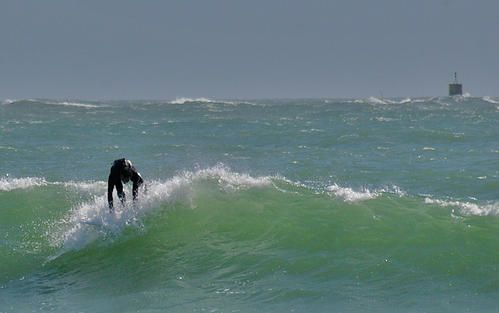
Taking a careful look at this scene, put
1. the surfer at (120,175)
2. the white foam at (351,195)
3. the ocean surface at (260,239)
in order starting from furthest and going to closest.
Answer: the white foam at (351,195)
the surfer at (120,175)
the ocean surface at (260,239)

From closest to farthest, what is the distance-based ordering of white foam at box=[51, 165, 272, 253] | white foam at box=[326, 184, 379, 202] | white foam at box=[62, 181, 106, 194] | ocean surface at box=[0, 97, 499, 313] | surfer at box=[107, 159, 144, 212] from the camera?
ocean surface at box=[0, 97, 499, 313] < surfer at box=[107, 159, 144, 212] < white foam at box=[51, 165, 272, 253] < white foam at box=[326, 184, 379, 202] < white foam at box=[62, 181, 106, 194]

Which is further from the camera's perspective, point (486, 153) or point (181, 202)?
point (486, 153)

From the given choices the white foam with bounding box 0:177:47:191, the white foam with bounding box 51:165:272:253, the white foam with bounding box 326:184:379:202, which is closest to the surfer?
the white foam with bounding box 51:165:272:253

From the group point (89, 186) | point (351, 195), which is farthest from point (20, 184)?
point (351, 195)

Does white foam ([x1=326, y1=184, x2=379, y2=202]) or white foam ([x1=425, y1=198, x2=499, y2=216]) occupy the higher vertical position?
white foam ([x1=326, y1=184, x2=379, y2=202])

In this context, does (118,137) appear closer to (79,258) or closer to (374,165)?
(374,165)

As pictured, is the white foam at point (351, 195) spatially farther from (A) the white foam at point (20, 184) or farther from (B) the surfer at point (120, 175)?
(A) the white foam at point (20, 184)

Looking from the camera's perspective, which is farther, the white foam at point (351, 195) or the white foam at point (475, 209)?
the white foam at point (351, 195)

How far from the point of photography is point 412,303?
11.4 meters

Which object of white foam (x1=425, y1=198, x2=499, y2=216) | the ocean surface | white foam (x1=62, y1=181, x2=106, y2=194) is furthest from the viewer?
white foam (x1=62, y1=181, x2=106, y2=194)

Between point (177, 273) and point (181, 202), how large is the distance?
10.6ft

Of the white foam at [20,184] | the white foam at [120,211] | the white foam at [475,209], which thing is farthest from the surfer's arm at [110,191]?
the white foam at [20,184]

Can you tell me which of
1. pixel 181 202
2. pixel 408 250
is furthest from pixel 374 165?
pixel 408 250

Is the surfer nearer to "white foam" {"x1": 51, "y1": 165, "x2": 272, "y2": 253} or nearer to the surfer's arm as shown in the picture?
the surfer's arm
